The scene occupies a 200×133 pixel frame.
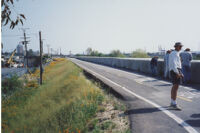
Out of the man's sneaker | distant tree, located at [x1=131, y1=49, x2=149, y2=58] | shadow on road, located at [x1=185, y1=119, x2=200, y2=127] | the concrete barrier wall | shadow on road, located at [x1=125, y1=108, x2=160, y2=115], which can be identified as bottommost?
shadow on road, located at [x1=185, y1=119, x2=200, y2=127]

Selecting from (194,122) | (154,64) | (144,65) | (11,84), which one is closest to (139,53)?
(11,84)

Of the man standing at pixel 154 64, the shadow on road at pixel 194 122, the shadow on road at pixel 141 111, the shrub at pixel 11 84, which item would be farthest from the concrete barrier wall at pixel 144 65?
the shrub at pixel 11 84

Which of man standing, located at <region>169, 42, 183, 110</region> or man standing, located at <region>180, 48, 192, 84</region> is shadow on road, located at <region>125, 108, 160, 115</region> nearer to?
man standing, located at <region>169, 42, 183, 110</region>

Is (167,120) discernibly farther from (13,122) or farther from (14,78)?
(14,78)

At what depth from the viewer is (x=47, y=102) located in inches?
588

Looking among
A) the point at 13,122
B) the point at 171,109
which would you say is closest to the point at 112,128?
the point at 171,109

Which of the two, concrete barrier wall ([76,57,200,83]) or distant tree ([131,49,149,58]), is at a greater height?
distant tree ([131,49,149,58])

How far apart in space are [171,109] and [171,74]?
112 cm

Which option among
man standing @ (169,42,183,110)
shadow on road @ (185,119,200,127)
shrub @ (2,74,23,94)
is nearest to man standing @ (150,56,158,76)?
man standing @ (169,42,183,110)

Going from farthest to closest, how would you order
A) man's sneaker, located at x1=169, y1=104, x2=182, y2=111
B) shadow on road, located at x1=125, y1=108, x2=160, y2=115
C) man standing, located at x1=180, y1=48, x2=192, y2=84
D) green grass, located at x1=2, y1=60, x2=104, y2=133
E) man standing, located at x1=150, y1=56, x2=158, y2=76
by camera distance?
man standing, located at x1=150, y1=56, x2=158, y2=76 < man standing, located at x1=180, y1=48, x2=192, y2=84 < green grass, located at x1=2, y1=60, x2=104, y2=133 < man's sneaker, located at x1=169, y1=104, x2=182, y2=111 < shadow on road, located at x1=125, y1=108, x2=160, y2=115

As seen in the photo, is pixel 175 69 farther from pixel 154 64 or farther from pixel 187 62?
pixel 154 64

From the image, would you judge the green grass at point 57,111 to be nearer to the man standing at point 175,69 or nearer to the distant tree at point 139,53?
the man standing at point 175,69

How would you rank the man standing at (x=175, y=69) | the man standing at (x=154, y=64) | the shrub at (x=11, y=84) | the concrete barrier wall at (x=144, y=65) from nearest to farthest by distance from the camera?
the man standing at (x=175, y=69)
the concrete barrier wall at (x=144, y=65)
the man standing at (x=154, y=64)
the shrub at (x=11, y=84)

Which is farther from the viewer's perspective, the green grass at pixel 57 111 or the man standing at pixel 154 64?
the man standing at pixel 154 64
